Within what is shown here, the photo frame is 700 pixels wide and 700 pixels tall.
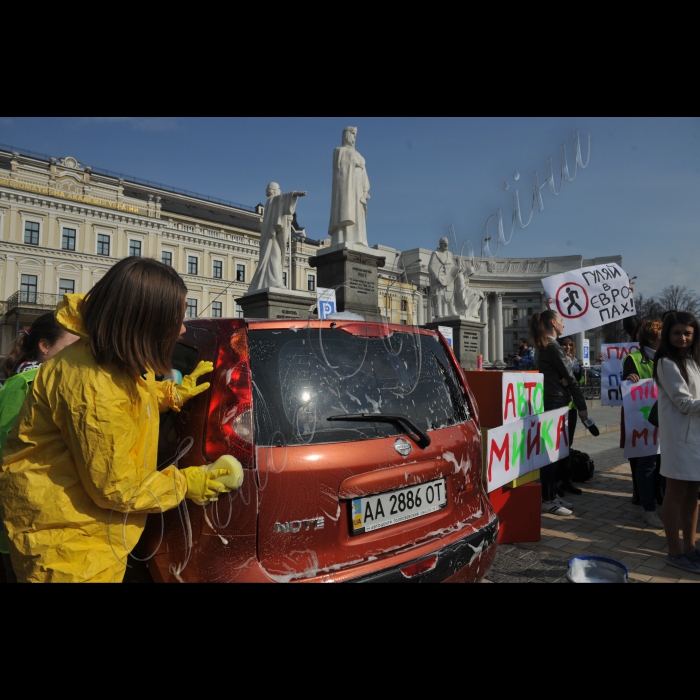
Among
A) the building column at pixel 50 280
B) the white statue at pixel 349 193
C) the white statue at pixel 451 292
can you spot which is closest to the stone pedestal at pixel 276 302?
the white statue at pixel 349 193

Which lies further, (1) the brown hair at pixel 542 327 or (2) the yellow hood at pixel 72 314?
(1) the brown hair at pixel 542 327

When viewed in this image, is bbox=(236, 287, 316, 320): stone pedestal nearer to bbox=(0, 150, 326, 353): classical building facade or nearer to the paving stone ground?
bbox=(0, 150, 326, 353): classical building facade

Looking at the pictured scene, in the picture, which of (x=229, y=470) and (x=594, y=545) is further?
(x=594, y=545)

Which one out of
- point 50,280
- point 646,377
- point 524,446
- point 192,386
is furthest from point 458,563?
point 50,280

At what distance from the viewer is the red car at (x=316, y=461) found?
158 centimetres

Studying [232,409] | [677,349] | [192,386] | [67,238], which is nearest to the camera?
[232,409]

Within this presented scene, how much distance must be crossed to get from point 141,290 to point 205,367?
17.4 inches

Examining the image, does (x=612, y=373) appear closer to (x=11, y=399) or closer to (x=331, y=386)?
(x=331, y=386)

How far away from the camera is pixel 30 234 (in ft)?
49.9

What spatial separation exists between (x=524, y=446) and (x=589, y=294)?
10.4 feet

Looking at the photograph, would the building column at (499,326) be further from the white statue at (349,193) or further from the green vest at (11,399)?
the green vest at (11,399)

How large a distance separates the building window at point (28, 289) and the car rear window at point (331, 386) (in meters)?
16.5

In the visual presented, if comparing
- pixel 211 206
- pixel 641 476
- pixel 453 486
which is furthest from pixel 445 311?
pixel 453 486
